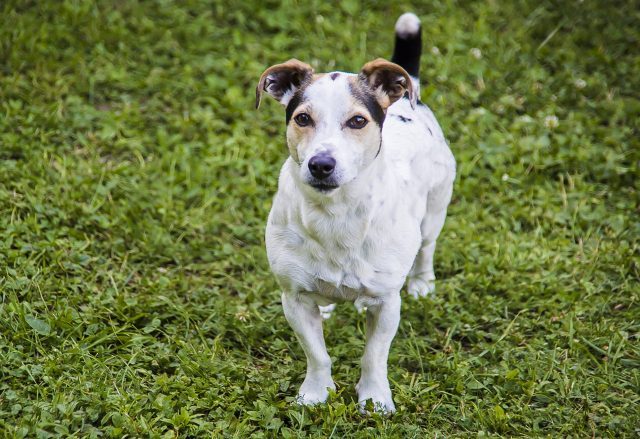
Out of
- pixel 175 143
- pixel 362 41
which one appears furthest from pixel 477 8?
pixel 175 143

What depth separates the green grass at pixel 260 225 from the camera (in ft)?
14.5

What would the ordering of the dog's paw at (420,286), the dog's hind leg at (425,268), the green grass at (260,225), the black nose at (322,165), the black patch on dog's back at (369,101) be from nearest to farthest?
the black nose at (322,165) < the black patch on dog's back at (369,101) < the green grass at (260,225) < the dog's hind leg at (425,268) < the dog's paw at (420,286)

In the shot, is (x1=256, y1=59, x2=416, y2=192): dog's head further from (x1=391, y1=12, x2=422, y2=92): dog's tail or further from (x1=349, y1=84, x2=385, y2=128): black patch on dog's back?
(x1=391, y1=12, x2=422, y2=92): dog's tail

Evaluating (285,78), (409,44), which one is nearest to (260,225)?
(409,44)

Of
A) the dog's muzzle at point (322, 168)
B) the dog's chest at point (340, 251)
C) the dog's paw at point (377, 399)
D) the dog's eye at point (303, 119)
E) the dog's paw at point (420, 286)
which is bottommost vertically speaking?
the dog's paw at point (420, 286)

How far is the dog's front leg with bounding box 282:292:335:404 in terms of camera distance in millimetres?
4316

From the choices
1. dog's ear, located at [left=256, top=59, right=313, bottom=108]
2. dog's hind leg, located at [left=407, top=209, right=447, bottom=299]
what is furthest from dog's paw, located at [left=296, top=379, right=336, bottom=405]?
dog's ear, located at [left=256, top=59, right=313, bottom=108]

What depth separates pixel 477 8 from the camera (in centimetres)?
871

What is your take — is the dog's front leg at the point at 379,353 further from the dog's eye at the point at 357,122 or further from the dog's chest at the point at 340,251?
the dog's eye at the point at 357,122

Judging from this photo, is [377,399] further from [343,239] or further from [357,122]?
[357,122]

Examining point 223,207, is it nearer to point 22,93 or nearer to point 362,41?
point 22,93

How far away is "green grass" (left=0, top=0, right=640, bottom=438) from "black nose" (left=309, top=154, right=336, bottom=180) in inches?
54.9

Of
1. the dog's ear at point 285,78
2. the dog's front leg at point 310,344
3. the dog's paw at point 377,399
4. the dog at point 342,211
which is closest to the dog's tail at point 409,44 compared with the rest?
the dog at point 342,211

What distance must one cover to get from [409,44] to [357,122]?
1.59m
